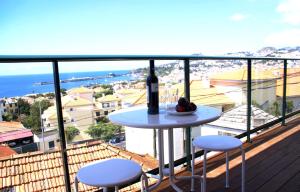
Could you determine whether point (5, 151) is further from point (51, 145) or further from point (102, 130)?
point (102, 130)

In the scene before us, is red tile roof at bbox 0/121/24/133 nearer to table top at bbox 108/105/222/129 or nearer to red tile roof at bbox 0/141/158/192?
red tile roof at bbox 0/141/158/192

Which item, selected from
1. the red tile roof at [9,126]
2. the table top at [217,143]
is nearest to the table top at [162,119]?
the table top at [217,143]

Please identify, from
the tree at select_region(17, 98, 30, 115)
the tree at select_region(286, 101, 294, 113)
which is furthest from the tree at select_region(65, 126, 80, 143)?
the tree at select_region(286, 101, 294, 113)

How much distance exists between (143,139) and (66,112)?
911mm

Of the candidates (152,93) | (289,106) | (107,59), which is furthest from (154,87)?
(289,106)

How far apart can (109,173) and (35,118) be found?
73cm

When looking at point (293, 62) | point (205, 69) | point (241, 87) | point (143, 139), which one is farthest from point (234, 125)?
point (293, 62)

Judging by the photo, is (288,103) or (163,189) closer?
(163,189)

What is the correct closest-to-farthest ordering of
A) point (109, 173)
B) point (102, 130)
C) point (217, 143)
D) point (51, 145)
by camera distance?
point (109, 173) → point (51, 145) → point (217, 143) → point (102, 130)

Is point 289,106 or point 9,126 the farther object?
point 289,106

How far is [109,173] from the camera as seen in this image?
4.64 feet

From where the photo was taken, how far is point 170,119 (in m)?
1.54

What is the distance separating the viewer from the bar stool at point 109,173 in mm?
1312

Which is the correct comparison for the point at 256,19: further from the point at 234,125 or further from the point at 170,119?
the point at 170,119
